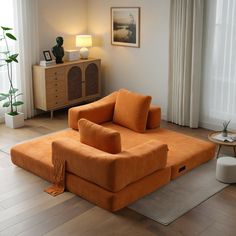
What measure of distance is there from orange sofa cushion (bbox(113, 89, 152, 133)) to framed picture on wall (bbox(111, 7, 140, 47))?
1.68m

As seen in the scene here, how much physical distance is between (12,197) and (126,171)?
1.23 m

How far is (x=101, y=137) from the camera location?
425 centimetres

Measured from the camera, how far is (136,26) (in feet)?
22.9

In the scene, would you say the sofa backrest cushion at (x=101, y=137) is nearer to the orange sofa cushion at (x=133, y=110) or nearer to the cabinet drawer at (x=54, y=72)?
the orange sofa cushion at (x=133, y=110)

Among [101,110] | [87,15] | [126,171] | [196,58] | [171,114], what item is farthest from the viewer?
[87,15]

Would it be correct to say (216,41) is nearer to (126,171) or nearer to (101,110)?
(101,110)

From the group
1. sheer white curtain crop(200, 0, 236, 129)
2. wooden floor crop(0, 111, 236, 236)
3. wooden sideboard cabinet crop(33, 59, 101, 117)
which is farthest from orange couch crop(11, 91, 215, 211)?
wooden sideboard cabinet crop(33, 59, 101, 117)

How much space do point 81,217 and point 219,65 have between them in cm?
326

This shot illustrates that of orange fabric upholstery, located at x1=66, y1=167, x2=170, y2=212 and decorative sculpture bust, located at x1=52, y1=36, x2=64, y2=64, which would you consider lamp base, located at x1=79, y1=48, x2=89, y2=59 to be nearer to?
decorative sculpture bust, located at x1=52, y1=36, x2=64, y2=64

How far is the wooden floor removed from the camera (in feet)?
12.2

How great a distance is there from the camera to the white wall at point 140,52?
6676 millimetres

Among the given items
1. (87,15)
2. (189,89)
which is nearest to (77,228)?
(189,89)

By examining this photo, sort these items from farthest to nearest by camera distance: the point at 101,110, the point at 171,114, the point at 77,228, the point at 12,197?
the point at 171,114 < the point at 101,110 < the point at 12,197 < the point at 77,228

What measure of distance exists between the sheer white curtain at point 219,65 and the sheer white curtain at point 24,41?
105 inches
